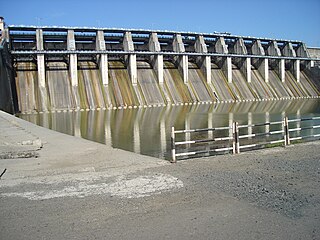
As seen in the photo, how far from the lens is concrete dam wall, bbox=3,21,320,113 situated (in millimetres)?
41250

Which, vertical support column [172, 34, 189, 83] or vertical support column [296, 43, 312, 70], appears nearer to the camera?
vertical support column [172, 34, 189, 83]

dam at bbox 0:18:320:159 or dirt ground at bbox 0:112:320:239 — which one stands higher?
dam at bbox 0:18:320:159

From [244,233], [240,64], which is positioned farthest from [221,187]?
[240,64]

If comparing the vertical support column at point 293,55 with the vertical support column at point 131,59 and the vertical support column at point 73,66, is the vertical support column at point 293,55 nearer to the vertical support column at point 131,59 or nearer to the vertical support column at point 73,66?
the vertical support column at point 131,59

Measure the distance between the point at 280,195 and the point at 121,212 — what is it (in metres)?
3.03

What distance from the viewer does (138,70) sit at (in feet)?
161

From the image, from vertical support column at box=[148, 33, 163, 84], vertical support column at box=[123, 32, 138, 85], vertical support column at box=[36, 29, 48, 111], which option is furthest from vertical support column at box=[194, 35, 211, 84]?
vertical support column at box=[36, 29, 48, 111]

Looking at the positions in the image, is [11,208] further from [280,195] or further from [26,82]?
[26,82]

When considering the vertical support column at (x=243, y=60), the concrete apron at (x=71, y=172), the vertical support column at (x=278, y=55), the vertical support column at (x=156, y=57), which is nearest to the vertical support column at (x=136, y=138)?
the concrete apron at (x=71, y=172)

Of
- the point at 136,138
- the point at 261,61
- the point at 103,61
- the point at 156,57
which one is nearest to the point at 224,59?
the point at 261,61

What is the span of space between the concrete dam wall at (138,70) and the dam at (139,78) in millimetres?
132

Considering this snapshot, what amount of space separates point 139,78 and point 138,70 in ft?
6.33

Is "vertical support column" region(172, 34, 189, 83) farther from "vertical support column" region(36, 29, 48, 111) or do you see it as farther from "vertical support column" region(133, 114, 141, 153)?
"vertical support column" region(133, 114, 141, 153)

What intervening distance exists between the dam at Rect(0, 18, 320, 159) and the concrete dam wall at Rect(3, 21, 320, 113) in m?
0.13
